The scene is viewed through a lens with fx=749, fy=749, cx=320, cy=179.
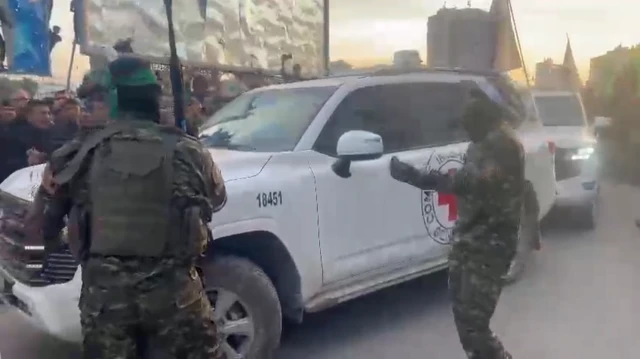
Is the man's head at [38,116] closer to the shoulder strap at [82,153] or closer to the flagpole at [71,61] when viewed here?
the flagpole at [71,61]

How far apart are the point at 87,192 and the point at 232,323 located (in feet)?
5.23

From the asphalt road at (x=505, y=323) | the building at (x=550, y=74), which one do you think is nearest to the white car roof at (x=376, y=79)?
the asphalt road at (x=505, y=323)

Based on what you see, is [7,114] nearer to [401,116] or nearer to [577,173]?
[401,116]

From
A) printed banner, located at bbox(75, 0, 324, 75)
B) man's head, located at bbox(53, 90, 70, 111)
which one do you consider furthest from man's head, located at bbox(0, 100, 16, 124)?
printed banner, located at bbox(75, 0, 324, 75)

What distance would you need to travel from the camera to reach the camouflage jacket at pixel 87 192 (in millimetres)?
2631

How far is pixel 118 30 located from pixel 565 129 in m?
5.54

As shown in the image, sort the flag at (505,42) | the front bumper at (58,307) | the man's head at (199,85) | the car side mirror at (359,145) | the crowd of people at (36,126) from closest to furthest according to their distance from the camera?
the front bumper at (58,307) < the car side mirror at (359,145) < the crowd of people at (36,126) < the man's head at (199,85) < the flag at (505,42)

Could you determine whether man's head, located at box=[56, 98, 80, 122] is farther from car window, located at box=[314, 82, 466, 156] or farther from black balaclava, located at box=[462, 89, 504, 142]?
black balaclava, located at box=[462, 89, 504, 142]

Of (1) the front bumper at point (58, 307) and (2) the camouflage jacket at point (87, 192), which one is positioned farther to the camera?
(1) the front bumper at point (58, 307)

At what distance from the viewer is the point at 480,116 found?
148 inches

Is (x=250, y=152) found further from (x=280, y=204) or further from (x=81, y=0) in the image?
(x=81, y=0)

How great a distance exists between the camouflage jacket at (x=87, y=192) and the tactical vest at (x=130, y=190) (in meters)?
0.03

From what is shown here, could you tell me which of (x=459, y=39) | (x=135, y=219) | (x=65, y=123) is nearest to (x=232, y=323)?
(x=135, y=219)

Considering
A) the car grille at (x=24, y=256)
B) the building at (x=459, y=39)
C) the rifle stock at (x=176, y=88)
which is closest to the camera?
the rifle stock at (x=176, y=88)
